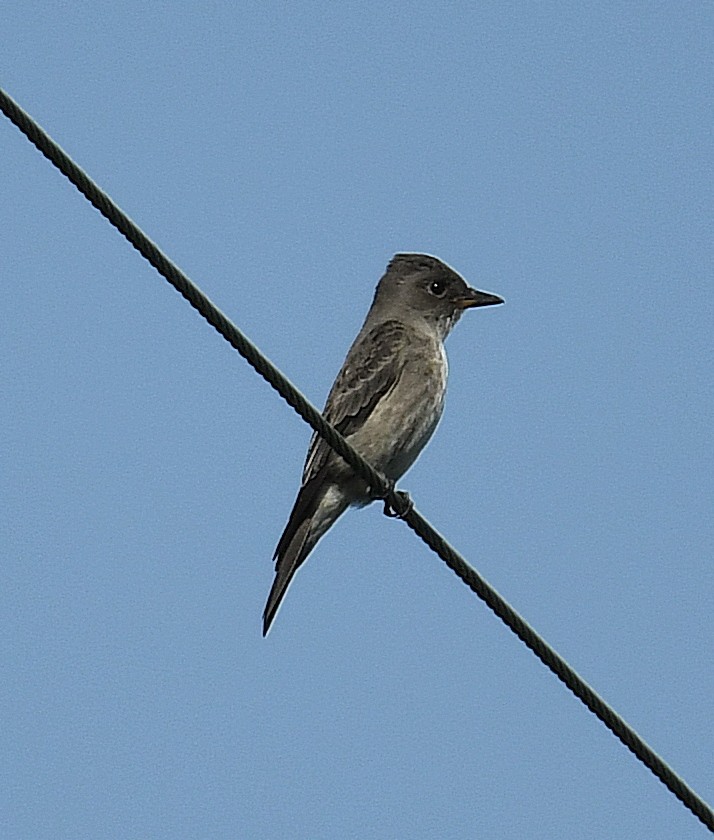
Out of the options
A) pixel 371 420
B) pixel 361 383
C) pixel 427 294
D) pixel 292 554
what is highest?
pixel 427 294

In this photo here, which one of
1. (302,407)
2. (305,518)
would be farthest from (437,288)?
(302,407)

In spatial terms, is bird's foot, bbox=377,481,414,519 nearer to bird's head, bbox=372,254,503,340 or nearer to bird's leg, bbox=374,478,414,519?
bird's leg, bbox=374,478,414,519

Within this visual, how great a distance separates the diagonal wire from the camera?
6.31 m

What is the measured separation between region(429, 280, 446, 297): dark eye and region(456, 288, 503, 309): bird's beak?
0.45 feet

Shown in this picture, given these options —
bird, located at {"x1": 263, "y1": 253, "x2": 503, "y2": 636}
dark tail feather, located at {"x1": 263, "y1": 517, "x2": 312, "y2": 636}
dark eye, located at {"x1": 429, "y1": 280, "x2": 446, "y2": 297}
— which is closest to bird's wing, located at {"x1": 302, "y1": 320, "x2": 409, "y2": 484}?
bird, located at {"x1": 263, "y1": 253, "x2": 503, "y2": 636}

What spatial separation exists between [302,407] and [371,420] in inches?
164

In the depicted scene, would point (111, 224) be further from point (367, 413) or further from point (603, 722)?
point (367, 413)

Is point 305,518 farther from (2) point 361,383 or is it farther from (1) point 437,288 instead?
(1) point 437,288

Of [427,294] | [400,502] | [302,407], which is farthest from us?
[427,294]

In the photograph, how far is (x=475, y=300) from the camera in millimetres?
12852

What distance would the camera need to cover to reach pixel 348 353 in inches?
488

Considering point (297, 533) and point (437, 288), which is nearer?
point (297, 533)

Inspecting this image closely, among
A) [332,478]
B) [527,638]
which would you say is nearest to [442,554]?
[527,638]

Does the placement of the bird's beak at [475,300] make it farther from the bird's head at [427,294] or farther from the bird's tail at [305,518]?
the bird's tail at [305,518]
